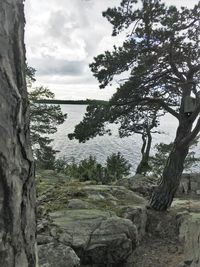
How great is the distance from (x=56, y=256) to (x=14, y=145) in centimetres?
350

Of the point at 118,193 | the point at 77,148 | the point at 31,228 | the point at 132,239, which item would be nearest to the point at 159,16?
the point at 118,193

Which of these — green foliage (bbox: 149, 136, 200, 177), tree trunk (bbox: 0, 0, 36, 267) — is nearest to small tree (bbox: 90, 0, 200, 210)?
tree trunk (bbox: 0, 0, 36, 267)

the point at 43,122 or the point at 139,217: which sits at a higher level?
the point at 43,122

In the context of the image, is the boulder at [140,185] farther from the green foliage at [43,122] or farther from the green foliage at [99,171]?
the green foliage at [43,122]

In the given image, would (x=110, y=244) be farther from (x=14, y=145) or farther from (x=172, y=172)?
(x=14, y=145)

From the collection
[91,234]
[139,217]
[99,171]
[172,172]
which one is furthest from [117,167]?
[91,234]

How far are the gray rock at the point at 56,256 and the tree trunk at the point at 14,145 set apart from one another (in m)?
3.18

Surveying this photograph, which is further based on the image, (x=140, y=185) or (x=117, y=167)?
(x=117, y=167)

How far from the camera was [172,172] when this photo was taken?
335 inches

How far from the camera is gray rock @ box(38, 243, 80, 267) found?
4.21 m

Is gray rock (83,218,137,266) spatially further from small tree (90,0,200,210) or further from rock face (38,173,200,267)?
small tree (90,0,200,210)

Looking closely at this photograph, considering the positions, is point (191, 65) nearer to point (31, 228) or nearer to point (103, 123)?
point (103, 123)

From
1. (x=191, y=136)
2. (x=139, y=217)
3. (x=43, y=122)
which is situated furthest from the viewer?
(x=43, y=122)

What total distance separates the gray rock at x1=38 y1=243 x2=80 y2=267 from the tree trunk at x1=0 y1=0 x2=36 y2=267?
318 cm
